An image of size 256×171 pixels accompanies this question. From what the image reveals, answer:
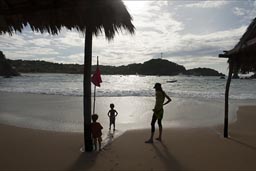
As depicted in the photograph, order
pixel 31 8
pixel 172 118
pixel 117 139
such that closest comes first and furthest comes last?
pixel 31 8
pixel 117 139
pixel 172 118

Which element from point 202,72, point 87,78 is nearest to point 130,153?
point 87,78

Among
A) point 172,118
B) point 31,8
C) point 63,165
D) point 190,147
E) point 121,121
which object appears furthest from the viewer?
point 172,118

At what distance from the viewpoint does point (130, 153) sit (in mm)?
6676

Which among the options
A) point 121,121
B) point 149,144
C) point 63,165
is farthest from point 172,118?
point 63,165

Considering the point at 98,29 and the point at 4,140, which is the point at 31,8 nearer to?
the point at 98,29

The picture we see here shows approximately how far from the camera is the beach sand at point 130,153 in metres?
5.79

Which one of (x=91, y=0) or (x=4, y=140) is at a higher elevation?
(x=91, y=0)

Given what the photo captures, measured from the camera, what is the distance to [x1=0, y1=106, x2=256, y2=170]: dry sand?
5.78m

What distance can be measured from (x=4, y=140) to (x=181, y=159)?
14.5ft

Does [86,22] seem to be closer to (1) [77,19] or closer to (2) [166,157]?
(1) [77,19]

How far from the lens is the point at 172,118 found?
46.2ft

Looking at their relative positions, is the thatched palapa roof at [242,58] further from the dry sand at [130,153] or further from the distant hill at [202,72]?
the distant hill at [202,72]

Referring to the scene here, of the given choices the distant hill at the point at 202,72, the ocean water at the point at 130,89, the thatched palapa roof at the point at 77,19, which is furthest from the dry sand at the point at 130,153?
the distant hill at the point at 202,72

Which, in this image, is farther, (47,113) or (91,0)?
(47,113)
